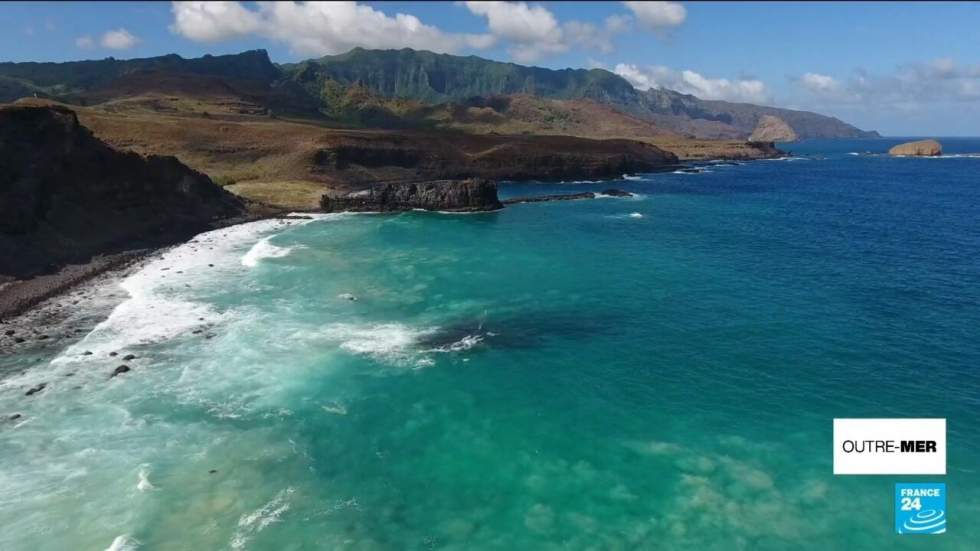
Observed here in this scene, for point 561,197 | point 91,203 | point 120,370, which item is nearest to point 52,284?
point 91,203

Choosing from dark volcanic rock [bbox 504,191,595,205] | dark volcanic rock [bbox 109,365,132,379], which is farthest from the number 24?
dark volcanic rock [bbox 504,191,595,205]

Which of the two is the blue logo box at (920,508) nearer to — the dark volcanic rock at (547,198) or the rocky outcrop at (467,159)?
the dark volcanic rock at (547,198)

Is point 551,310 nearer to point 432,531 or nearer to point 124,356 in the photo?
point 432,531

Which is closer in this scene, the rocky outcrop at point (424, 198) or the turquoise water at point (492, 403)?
the turquoise water at point (492, 403)

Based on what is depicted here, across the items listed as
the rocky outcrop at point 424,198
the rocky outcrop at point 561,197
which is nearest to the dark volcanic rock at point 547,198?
the rocky outcrop at point 561,197

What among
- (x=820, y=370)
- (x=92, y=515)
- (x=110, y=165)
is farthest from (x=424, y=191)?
(x=92, y=515)

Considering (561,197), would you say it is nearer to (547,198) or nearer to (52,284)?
(547,198)

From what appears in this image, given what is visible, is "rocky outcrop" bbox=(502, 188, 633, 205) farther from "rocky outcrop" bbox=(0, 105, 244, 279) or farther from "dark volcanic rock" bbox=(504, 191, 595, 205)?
"rocky outcrop" bbox=(0, 105, 244, 279)
